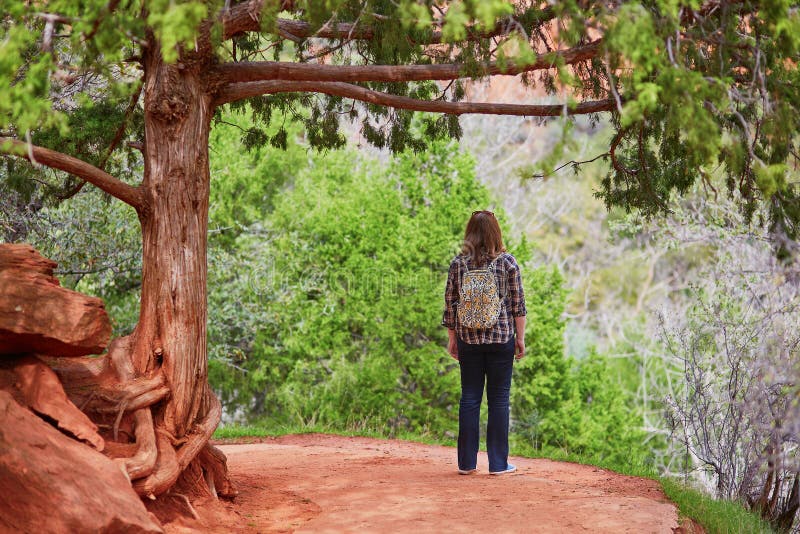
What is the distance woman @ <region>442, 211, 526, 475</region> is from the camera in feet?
22.5

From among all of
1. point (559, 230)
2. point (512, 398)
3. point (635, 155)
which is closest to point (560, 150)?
point (635, 155)

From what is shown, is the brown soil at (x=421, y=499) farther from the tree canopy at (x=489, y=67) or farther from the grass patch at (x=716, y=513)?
the tree canopy at (x=489, y=67)

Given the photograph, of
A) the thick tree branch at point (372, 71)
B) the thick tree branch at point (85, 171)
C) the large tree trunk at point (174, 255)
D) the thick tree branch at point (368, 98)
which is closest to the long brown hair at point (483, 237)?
the thick tree branch at point (368, 98)

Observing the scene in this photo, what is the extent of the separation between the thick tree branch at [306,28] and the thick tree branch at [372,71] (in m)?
0.23

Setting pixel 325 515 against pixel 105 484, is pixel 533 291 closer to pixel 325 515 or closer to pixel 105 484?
pixel 325 515

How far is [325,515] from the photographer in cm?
595

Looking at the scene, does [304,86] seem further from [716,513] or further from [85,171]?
[716,513]

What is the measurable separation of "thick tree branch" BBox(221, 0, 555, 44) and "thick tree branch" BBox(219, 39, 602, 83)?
23cm

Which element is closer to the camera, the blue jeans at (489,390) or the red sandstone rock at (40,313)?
the red sandstone rock at (40,313)

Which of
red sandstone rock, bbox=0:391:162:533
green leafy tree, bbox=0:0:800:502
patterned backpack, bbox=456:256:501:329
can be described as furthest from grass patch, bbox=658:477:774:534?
red sandstone rock, bbox=0:391:162:533

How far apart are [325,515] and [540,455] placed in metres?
4.13

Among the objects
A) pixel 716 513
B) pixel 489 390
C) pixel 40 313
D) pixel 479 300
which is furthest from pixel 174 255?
pixel 716 513

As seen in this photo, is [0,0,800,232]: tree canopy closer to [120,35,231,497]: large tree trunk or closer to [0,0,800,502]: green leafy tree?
[0,0,800,502]: green leafy tree

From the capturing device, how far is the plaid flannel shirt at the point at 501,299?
6.83 meters
